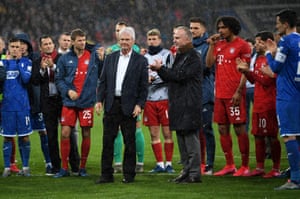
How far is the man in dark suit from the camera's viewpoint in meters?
11.2

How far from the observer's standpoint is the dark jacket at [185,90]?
11.0m

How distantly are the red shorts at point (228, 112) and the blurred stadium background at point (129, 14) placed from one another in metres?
8.09

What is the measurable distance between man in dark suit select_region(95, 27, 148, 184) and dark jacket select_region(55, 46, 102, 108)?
77cm

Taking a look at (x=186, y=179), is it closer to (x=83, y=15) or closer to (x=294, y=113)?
(x=294, y=113)

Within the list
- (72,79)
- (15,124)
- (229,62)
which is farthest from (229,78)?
(15,124)

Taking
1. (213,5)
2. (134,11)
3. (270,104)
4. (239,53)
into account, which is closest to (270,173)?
(270,104)

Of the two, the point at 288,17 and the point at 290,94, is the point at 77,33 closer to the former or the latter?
the point at 288,17

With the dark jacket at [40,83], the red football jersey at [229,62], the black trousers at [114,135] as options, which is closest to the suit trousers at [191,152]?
the black trousers at [114,135]

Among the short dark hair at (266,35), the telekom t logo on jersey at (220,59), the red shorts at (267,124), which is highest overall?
the short dark hair at (266,35)

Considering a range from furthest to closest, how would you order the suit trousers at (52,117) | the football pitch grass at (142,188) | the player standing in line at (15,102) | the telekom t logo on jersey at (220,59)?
the suit trousers at (52,117)
the player standing in line at (15,102)
the telekom t logo on jersey at (220,59)
the football pitch grass at (142,188)

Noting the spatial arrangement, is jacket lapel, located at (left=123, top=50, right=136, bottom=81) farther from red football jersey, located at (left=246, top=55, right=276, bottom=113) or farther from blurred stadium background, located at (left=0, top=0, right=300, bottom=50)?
blurred stadium background, located at (left=0, top=0, right=300, bottom=50)

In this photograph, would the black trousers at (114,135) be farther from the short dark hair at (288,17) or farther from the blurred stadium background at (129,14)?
the blurred stadium background at (129,14)

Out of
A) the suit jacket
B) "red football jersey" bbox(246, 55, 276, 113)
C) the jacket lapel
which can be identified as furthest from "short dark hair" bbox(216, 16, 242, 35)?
the jacket lapel

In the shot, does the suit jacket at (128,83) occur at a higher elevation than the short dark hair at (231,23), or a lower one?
lower
